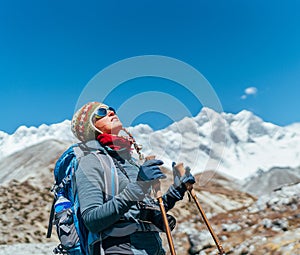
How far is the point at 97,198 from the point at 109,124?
889 mm

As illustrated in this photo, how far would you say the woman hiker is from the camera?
3.19 m

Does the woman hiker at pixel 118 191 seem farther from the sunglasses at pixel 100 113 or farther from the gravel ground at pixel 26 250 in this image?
the gravel ground at pixel 26 250

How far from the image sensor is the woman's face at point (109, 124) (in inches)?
155

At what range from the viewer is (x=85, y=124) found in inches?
159

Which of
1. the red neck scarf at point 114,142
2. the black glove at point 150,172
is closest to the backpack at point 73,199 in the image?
the red neck scarf at point 114,142

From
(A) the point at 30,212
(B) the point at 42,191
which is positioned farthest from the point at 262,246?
(B) the point at 42,191

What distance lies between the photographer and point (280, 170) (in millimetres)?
186750

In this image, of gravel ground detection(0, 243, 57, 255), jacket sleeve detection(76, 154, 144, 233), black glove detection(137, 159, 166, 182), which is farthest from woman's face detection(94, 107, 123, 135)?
gravel ground detection(0, 243, 57, 255)

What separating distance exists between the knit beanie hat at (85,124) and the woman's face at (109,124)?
0.20ft

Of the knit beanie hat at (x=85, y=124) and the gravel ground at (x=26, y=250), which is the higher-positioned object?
the gravel ground at (x=26, y=250)

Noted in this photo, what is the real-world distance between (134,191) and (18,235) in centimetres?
2561

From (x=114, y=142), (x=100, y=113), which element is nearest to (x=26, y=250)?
(x=100, y=113)

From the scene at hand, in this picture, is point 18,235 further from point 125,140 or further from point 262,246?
point 125,140

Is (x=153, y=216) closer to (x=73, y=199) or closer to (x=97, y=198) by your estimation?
(x=97, y=198)
